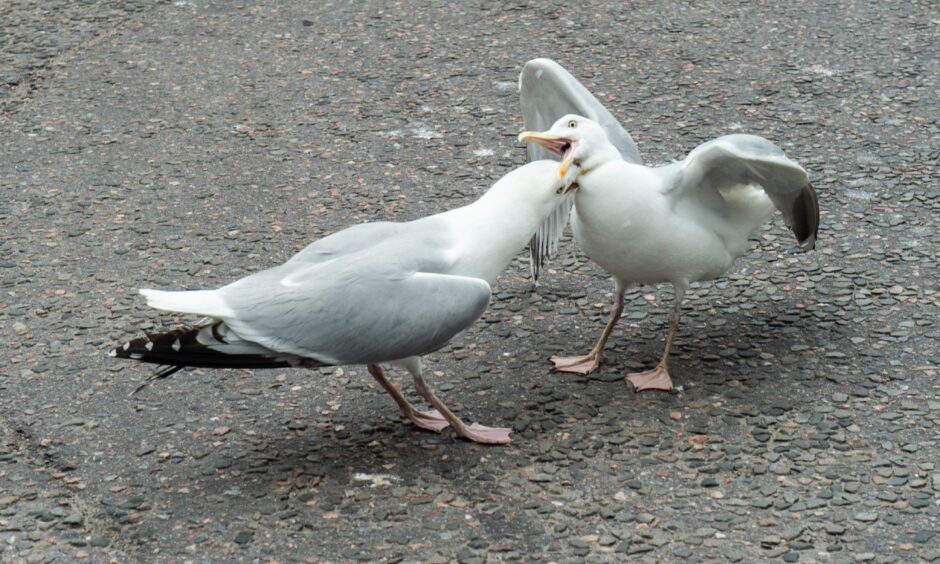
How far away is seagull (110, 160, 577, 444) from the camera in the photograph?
3270 mm

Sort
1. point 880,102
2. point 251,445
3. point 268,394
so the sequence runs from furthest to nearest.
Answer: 1. point 880,102
2. point 268,394
3. point 251,445

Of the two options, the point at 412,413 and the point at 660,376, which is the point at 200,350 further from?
the point at 660,376

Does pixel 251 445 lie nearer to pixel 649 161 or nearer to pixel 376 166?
pixel 376 166

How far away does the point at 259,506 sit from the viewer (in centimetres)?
330

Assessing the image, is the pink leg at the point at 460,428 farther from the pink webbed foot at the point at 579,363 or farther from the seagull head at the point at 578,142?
the seagull head at the point at 578,142

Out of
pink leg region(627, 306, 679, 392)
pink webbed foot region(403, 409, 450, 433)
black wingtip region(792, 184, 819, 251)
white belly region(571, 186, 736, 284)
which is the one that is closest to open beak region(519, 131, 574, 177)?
white belly region(571, 186, 736, 284)

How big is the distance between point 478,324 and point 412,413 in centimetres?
65

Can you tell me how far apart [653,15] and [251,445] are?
3.95 meters

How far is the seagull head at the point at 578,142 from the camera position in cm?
362

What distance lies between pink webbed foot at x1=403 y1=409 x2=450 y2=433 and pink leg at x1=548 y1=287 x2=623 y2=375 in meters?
0.48

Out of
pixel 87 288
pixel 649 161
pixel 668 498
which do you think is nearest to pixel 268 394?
pixel 87 288

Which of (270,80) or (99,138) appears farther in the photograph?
(270,80)

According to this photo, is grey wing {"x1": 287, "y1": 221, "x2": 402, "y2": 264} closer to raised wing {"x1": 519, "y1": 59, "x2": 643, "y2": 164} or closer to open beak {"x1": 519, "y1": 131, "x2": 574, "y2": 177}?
open beak {"x1": 519, "y1": 131, "x2": 574, "y2": 177}

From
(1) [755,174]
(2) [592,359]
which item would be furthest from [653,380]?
(1) [755,174]
